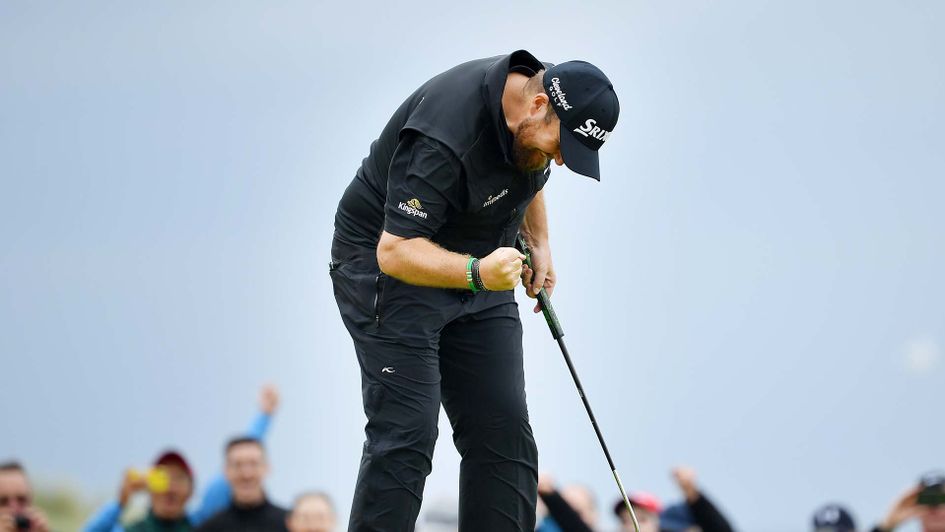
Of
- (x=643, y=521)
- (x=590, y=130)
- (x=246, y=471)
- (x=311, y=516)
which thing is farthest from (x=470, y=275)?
(x=643, y=521)

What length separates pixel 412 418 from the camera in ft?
17.9

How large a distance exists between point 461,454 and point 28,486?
4.58 m

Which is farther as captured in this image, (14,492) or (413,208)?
(14,492)

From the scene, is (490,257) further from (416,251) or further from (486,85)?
(486,85)

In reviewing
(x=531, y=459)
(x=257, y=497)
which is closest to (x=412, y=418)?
(x=531, y=459)

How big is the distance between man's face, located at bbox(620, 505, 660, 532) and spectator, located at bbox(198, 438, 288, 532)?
8.82ft

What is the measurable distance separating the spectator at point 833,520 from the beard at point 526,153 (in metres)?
4.26

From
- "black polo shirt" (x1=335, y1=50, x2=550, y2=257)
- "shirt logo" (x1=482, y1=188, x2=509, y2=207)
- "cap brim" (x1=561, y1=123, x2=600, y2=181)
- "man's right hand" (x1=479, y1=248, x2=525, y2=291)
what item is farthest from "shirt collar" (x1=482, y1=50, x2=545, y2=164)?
"man's right hand" (x1=479, y1=248, x2=525, y2=291)

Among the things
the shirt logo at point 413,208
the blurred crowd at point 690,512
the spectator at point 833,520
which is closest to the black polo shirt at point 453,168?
the shirt logo at point 413,208

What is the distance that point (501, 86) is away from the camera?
5363mm

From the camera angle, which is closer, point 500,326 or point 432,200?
point 432,200

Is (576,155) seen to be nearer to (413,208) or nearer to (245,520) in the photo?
(413,208)

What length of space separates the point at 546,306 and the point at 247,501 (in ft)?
10.2

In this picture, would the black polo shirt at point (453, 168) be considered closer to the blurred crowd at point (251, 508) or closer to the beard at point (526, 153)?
the beard at point (526, 153)
